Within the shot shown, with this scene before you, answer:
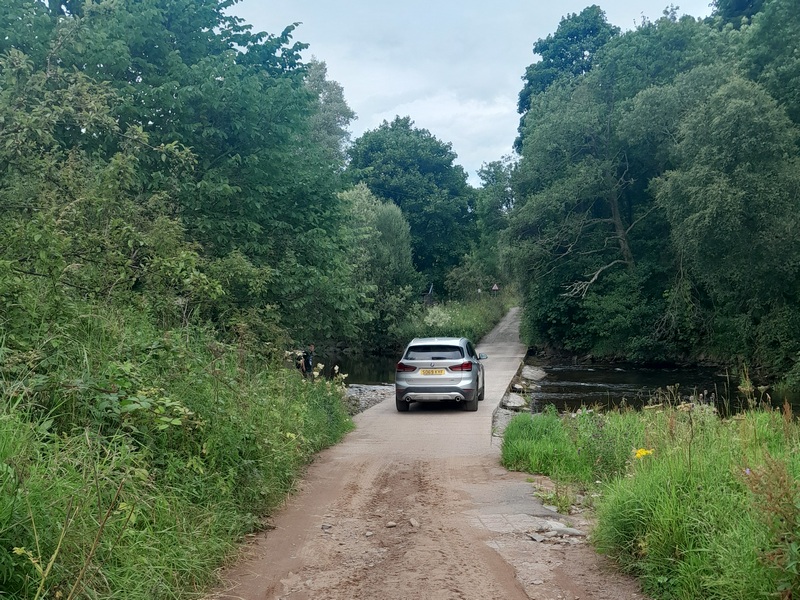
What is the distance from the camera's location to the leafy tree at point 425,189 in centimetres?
5278

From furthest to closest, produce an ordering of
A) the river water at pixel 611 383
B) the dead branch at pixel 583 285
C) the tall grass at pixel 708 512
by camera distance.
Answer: the dead branch at pixel 583 285 → the river water at pixel 611 383 → the tall grass at pixel 708 512

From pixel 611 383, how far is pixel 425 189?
31496mm

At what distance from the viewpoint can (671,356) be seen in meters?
30.9

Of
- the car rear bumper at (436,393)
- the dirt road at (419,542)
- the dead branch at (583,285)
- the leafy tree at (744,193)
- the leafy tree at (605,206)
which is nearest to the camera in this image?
the dirt road at (419,542)

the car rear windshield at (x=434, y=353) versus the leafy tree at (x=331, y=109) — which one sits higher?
the leafy tree at (x=331, y=109)

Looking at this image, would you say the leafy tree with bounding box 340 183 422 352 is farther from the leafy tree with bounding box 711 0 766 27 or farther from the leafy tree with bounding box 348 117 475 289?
the leafy tree with bounding box 711 0 766 27

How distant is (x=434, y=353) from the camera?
50.0 ft

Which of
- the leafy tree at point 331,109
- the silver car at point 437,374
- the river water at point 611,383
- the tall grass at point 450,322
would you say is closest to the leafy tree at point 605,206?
the river water at point 611,383

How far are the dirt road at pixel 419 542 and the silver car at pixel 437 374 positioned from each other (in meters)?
5.29

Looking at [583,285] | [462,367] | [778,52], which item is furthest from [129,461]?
[583,285]

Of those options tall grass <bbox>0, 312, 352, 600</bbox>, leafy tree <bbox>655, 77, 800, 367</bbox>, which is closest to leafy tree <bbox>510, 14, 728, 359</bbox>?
leafy tree <bbox>655, 77, 800, 367</bbox>

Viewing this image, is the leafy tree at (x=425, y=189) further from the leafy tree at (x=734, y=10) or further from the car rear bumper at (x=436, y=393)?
the car rear bumper at (x=436, y=393)

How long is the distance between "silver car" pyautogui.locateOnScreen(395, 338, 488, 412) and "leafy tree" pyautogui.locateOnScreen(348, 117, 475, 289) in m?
36.9

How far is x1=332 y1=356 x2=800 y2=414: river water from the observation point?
19406mm
